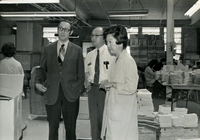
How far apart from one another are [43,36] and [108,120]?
52.2ft

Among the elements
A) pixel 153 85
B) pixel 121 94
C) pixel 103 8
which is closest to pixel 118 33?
pixel 121 94

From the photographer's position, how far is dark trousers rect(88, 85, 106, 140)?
125 inches

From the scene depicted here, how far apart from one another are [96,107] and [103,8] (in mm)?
11187

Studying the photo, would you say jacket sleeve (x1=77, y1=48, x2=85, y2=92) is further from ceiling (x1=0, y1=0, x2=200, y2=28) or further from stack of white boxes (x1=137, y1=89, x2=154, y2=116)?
ceiling (x1=0, y1=0, x2=200, y2=28)

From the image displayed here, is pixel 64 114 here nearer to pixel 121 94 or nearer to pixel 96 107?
pixel 96 107

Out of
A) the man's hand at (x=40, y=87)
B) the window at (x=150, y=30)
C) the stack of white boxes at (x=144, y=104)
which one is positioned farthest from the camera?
the window at (x=150, y=30)

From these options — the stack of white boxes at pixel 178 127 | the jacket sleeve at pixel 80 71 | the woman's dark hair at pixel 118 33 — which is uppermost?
the woman's dark hair at pixel 118 33

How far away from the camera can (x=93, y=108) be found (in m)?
3.24

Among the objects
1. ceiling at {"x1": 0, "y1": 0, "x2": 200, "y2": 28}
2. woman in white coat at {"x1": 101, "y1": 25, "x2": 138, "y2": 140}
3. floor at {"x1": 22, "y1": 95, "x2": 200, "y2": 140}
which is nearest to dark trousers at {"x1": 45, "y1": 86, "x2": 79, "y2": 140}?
woman in white coat at {"x1": 101, "y1": 25, "x2": 138, "y2": 140}

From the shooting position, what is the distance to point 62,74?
2900 millimetres

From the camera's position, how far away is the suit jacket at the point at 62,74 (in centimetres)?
289

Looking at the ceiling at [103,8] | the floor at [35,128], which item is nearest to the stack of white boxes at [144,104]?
the floor at [35,128]

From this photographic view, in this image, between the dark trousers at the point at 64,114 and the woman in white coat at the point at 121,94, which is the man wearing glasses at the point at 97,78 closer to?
the dark trousers at the point at 64,114

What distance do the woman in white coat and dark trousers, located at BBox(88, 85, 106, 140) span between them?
911 millimetres
